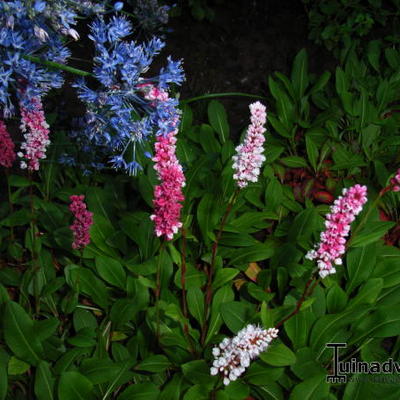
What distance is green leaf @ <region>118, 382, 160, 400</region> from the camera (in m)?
2.31

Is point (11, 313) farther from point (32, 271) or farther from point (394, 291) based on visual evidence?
point (394, 291)

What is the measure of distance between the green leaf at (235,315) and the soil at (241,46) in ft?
7.46

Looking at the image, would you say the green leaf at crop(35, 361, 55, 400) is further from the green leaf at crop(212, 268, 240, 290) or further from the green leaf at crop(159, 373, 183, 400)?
the green leaf at crop(212, 268, 240, 290)

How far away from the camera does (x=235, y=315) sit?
252cm

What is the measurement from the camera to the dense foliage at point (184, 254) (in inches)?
71.8

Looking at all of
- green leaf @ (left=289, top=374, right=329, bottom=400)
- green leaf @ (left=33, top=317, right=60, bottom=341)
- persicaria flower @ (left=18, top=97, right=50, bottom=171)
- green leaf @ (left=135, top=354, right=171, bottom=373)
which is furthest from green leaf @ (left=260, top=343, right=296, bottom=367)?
persicaria flower @ (left=18, top=97, right=50, bottom=171)

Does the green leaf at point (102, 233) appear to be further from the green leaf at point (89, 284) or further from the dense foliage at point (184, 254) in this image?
the green leaf at point (89, 284)

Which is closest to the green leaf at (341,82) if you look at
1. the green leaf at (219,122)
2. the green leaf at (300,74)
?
the green leaf at (300,74)

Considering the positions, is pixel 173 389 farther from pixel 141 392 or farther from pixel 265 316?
pixel 265 316

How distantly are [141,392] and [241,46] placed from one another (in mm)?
3626

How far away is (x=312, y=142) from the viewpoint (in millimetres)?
3580

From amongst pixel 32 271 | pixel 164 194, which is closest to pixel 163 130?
pixel 164 194

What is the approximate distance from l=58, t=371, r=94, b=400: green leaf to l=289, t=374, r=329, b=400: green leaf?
0.93m

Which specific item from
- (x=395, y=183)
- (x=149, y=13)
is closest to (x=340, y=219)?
(x=395, y=183)
